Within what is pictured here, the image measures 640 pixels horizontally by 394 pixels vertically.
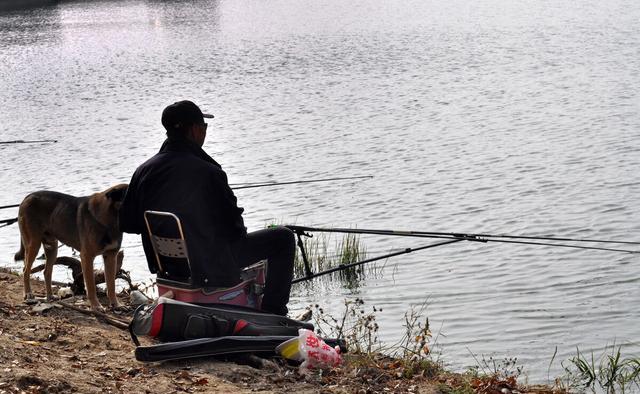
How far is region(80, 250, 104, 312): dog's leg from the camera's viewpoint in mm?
7746

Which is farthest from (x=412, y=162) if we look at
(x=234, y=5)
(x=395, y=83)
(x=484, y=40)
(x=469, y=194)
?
(x=234, y=5)

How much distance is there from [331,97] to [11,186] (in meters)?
10.7

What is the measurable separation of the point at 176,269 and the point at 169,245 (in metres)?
0.19

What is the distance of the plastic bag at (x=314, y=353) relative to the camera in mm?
6320

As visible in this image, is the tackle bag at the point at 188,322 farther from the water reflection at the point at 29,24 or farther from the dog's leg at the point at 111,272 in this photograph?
the water reflection at the point at 29,24

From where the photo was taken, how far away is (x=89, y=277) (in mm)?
7836

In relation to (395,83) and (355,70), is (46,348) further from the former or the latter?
(355,70)

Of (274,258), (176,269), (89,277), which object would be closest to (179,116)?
(176,269)

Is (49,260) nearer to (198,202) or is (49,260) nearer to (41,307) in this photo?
(41,307)

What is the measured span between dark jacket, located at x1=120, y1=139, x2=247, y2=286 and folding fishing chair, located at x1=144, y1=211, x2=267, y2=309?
0.16 feet

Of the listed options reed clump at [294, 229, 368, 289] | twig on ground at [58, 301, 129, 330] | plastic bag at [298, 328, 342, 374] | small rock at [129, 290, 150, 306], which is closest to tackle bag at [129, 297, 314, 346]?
plastic bag at [298, 328, 342, 374]

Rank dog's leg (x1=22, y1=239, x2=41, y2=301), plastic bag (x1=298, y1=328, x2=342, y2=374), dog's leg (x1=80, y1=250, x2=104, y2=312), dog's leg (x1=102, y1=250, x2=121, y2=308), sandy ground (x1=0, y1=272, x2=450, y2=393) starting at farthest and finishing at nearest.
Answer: dog's leg (x1=22, y1=239, x2=41, y2=301) < dog's leg (x1=102, y1=250, x2=121, y2=308) < dog's leg (x1=80, y1=250, x2=104, y2=312) < plastic bag (x1=298, y1=328, x2=342, y2=374) < sandy ground (x1=0, y1=272, x2=450, y2=393)

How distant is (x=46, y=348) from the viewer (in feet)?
21.5

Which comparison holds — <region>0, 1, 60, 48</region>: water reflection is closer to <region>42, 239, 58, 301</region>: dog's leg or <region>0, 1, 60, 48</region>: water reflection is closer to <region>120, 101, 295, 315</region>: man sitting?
<region>42, 239, 58, 301</region>: dog's leg
